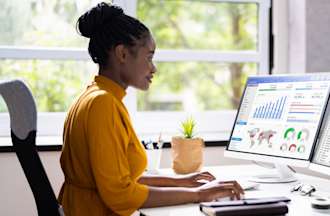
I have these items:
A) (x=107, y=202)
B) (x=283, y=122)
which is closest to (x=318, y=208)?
(x=283, y=122)

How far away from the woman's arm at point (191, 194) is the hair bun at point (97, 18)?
54 cm

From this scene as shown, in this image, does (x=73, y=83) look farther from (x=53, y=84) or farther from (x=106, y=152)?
(x=106, y=152)

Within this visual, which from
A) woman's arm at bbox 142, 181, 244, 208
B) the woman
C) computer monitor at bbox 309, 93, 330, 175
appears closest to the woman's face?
the woman

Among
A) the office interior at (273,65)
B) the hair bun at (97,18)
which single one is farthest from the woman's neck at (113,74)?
the office interior at (273,65)

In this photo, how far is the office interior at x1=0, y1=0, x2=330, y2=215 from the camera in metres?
2.27

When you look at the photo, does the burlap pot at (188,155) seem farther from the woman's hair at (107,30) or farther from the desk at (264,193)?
the woman's hair at (107,30)

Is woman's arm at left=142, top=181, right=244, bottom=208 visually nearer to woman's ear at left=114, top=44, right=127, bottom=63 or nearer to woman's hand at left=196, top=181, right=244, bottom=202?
woman's hand at left=196, top=181, right=244, bottom=202

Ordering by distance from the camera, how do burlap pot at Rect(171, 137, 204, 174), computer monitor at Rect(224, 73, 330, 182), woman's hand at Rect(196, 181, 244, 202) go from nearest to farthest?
woman's hand at Rect(196, 181, 244, 202) < computer monitor at Rect(224, 73, 330, 182) < burlap pot at Rect(171, 137, 204, 174)

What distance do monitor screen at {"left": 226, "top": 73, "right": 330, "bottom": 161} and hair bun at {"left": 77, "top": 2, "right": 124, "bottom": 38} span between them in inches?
28.3

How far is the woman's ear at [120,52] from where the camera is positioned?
153cm

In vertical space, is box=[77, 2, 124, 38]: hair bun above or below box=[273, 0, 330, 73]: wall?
above

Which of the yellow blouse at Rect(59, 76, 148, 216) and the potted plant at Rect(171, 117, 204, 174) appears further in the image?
the potted plant at Rect(171, 117, 204, 174)

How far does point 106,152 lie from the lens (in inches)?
53.7

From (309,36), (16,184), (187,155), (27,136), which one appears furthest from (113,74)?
(309,36)
